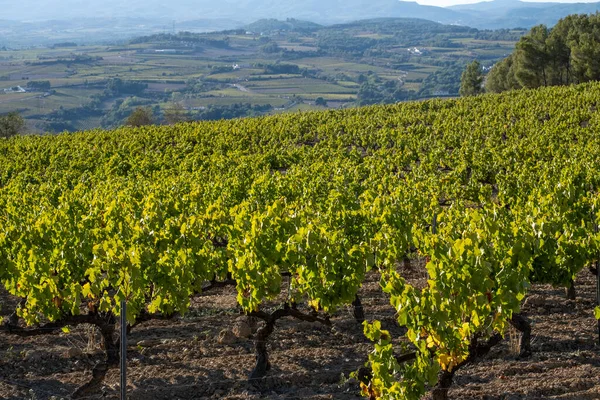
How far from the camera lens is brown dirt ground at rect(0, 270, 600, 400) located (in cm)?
1084

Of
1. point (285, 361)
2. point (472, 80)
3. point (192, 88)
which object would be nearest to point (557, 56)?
point (472, 80)

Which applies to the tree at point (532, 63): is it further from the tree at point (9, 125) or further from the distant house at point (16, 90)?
the distant house at point (16, 90)

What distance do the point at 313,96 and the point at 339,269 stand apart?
5120 inches

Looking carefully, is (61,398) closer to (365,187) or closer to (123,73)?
(365,187)

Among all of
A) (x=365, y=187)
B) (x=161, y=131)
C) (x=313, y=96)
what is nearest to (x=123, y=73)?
(x=313, y=96)

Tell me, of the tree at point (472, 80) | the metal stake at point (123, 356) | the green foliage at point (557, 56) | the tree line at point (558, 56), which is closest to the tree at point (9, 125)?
the tree at point (472, 80)

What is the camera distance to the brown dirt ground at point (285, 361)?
35.6 ft

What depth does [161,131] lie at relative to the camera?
43.1 meters

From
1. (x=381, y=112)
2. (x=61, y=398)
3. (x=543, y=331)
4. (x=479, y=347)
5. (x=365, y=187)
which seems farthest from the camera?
(x=381, y=112)

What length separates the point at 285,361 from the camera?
12047 millimetres

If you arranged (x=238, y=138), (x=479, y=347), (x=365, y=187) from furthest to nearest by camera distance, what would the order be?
(x=238, y=138)
(x=365, y=187)
(x=479, y=347)

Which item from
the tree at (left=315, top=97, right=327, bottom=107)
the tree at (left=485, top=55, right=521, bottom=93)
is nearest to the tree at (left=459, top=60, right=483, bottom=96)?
the tree at (left=485, top=55, right=521, bottom=93)

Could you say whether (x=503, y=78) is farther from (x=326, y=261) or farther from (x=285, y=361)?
(x=326, y=261)

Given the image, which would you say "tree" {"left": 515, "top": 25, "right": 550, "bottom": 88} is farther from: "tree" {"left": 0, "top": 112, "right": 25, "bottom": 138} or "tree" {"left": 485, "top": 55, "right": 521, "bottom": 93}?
"tree" {"left": 0, "top": 112, "right": 25, "bottom": 138}
